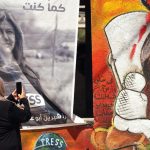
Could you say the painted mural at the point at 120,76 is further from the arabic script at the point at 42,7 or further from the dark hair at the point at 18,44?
the dark hair at the point at 18,44

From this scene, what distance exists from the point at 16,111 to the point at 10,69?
1426mm

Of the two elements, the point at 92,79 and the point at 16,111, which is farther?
the point at 92,79

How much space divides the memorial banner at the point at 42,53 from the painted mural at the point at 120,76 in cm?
40

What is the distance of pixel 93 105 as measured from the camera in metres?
7.98

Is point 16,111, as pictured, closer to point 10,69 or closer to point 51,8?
point 10,69

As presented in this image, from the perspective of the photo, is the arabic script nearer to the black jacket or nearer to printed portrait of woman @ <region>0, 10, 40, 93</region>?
printed portrait of woman @ <region>0, 10, 40, 93</region>

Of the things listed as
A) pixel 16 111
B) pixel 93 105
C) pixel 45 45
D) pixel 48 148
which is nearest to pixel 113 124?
pixel 93 105

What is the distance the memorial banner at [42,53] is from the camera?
7578mm

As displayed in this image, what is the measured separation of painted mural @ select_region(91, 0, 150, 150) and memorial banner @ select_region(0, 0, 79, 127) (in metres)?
0.40

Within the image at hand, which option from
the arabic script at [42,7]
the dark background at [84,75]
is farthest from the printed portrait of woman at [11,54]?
the dark background at [84,75]

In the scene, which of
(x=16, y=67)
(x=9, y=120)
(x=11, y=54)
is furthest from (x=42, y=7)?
(x=9, y=120)

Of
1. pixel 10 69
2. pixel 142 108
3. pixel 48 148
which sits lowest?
pixel 48 148

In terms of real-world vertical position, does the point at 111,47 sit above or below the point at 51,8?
below

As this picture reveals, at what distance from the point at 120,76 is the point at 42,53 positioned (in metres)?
1.14
